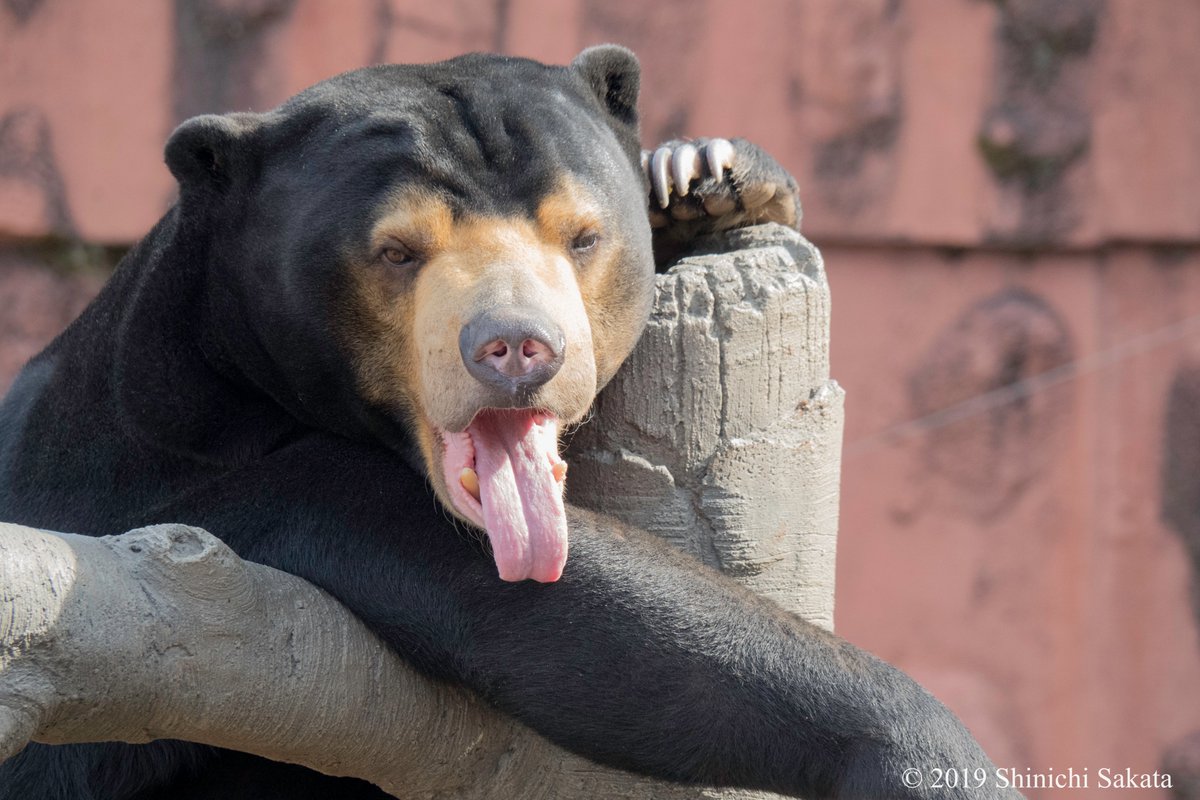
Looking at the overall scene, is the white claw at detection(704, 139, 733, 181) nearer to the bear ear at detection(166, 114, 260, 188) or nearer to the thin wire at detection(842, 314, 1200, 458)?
the bear ear at detection(166, 114, 260, 188)

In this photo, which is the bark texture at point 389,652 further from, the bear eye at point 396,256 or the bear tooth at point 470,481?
the bear eye at point 396,256

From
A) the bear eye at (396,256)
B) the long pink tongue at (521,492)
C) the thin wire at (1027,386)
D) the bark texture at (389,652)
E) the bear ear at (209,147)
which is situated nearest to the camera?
the bark texture at (389,652)

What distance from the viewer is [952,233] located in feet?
22.5

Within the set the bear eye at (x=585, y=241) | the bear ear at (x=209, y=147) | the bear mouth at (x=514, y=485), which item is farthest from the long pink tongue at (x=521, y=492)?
the bear ear at (x=209, y=147)

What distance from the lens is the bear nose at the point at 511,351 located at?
2.77 m

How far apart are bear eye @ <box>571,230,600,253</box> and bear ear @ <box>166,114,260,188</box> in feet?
2.48

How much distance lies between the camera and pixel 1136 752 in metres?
7.02

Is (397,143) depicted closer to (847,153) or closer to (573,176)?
(573,176)

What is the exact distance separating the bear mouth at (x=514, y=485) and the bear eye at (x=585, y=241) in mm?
420

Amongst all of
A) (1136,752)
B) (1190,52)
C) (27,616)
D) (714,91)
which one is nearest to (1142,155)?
(1190,52)

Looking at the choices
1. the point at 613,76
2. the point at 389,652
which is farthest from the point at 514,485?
the point at 613,76

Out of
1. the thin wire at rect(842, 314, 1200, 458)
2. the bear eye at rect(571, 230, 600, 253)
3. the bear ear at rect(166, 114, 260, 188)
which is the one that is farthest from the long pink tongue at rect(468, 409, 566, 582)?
the thin wire at rect(842, 314, 1200, 458)

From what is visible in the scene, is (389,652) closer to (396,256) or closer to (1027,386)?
(396,256)

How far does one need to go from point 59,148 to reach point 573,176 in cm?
401
